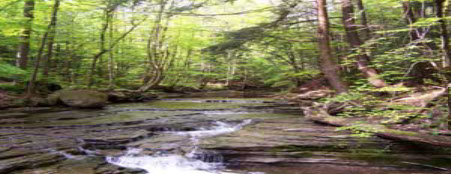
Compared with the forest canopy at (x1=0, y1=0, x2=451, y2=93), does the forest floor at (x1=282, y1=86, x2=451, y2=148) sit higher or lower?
lower

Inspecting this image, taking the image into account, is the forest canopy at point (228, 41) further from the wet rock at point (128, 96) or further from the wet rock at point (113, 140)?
the wet rock at point (113, 140)

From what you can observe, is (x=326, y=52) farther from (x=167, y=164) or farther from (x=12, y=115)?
(x=12, y=115)

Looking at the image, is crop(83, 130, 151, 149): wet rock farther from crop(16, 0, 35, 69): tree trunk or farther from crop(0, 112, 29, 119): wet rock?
crop(16, 0, 35, 69): tree trunk

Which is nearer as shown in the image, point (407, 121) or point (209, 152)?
point (209, 152)

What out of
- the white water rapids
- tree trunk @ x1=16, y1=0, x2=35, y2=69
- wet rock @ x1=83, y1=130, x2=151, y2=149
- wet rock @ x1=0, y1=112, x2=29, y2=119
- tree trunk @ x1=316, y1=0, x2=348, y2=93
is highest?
tree trunk @ x1=16, y1=0, x2=35, y2=69

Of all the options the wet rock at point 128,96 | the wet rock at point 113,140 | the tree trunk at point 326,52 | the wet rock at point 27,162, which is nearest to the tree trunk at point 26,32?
the wet rock at point 128,96

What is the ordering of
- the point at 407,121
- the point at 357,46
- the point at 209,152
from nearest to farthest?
the point at 209,152 → the point at 407,121 → the point at 357,46

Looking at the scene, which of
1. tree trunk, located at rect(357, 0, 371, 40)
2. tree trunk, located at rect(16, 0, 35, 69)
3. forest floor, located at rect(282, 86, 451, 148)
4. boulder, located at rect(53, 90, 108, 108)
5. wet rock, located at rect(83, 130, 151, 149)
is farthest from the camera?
boulder, located at rect(53, 90, 108, 108)

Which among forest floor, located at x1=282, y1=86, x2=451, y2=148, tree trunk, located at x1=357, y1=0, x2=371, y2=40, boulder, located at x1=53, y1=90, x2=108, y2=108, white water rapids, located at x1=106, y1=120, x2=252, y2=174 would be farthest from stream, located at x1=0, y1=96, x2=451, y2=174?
boulder, located at x1=53, y1=90, x2=108, y2=108

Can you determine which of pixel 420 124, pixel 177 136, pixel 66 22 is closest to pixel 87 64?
pixel 66 22

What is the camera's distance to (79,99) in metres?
13.1

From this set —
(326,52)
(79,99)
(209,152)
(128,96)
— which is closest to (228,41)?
(326,52)

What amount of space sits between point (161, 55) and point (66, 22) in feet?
22.8

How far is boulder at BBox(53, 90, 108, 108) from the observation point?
515 inches
